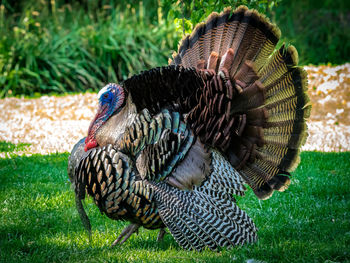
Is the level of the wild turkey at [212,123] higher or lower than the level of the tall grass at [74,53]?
higher

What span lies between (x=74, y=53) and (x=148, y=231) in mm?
8162

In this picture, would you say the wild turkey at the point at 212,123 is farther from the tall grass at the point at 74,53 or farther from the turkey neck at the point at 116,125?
the tall grass at the point at 74,53

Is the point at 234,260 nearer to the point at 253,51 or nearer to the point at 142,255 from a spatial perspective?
the point at 142,255

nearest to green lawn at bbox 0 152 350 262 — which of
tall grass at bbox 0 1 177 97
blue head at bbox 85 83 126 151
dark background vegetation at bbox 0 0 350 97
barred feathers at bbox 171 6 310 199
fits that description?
barred feathers at bbox 171 6 310 199

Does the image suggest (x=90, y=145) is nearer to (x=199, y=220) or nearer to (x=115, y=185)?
(x=115, y=185)

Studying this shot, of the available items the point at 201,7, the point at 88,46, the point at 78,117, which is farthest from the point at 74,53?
the point at 201,7

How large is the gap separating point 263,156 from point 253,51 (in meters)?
0.88

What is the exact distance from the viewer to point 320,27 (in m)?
14.5

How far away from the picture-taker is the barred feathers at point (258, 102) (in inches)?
152

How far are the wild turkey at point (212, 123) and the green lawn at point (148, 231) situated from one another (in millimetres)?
358

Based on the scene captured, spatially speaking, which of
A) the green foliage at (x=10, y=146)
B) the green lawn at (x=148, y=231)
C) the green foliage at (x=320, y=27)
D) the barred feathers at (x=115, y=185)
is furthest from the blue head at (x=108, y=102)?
the green foliage at (x=320, y=27)

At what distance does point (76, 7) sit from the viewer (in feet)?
50.3

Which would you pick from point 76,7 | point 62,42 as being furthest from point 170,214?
point 76,7

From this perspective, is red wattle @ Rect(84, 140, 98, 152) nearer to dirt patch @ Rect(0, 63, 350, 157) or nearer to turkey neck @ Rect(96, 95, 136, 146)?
turkey neck @ Rect(96, 95, 136, 146)
